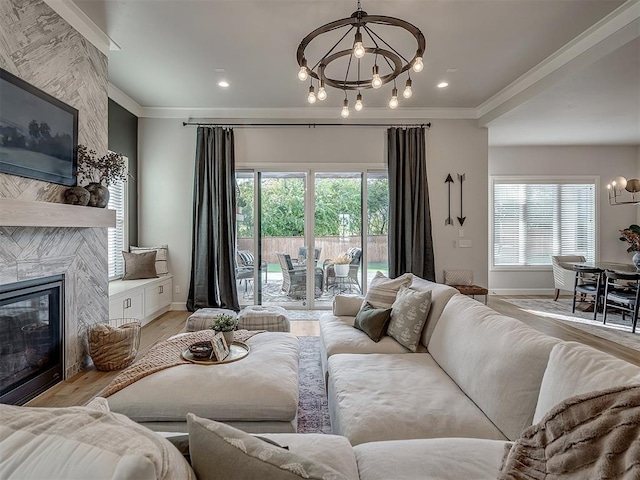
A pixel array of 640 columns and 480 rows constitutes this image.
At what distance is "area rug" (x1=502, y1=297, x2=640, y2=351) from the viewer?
4.17m

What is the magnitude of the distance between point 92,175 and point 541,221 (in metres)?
7.66

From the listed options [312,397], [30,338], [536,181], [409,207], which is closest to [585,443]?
[312,397]

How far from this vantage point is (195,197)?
204 inches

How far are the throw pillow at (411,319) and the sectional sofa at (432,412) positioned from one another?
0.50 feet

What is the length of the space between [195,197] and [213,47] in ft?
7.52

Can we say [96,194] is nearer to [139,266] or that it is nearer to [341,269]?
[139,266]

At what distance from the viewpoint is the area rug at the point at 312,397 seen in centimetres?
223

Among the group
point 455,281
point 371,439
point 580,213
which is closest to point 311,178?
point 455,281

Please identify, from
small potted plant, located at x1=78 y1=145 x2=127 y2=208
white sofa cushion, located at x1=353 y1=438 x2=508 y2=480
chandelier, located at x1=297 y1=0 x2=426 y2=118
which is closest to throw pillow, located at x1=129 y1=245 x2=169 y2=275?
small potted plant, located at x1=78 y1=145 x2=127 y2=208

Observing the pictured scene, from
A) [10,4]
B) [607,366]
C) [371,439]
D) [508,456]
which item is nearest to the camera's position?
[508,456]

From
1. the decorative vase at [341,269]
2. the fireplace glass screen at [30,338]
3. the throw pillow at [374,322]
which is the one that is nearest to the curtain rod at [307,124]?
the decorative vase at [341,269]

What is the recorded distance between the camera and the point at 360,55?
2096 mm

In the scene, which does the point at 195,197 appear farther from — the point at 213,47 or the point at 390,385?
the point at 390,385

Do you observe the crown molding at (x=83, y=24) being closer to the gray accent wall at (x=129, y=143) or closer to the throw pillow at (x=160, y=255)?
the gray accent wall at (x=129, y=143)
